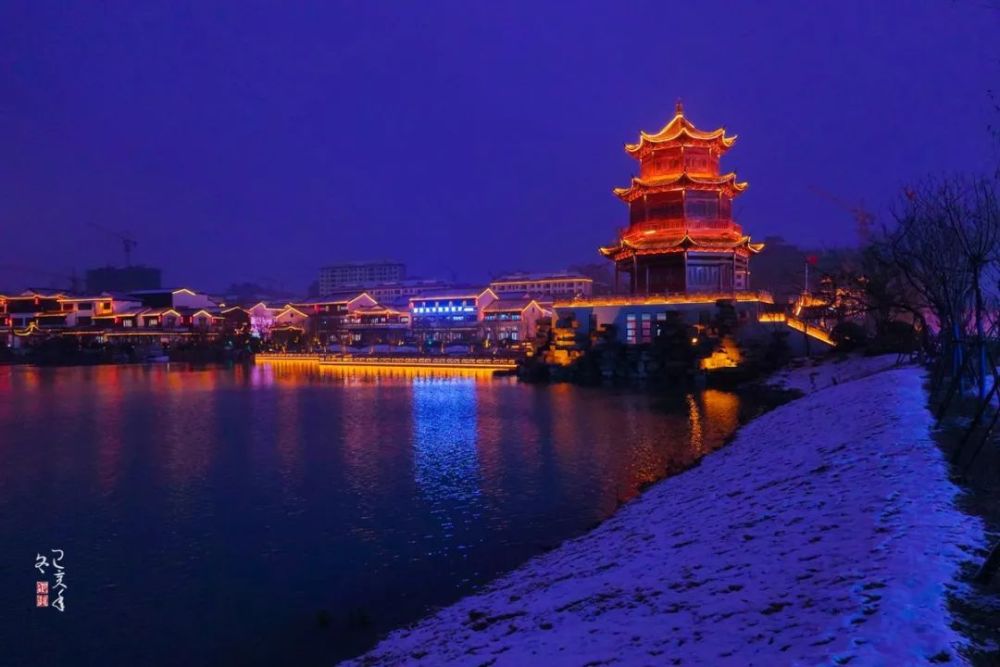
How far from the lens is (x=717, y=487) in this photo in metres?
13.4

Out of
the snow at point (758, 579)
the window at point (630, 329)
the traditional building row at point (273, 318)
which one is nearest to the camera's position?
the snow at point (758, 579)

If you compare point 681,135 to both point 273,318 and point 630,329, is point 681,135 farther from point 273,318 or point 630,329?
point 273,318

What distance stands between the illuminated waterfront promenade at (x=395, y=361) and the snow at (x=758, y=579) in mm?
52329

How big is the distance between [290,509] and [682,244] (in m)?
40.6

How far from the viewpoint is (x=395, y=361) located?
79625 mm

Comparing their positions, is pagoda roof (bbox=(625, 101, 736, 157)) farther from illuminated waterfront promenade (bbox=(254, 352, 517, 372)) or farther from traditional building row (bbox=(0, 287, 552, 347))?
traditional building row (bbox=(0, 287, 552, 347))

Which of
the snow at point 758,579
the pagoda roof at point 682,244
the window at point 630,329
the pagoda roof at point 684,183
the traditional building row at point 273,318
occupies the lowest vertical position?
the snow at point 758,579

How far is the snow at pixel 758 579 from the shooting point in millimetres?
5672

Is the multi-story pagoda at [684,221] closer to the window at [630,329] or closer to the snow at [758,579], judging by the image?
the window at [630,329]

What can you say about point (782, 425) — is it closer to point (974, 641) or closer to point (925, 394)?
point (925, 394)

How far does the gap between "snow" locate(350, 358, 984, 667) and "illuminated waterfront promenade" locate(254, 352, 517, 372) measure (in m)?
52.3

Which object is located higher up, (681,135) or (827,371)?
(681,135)
